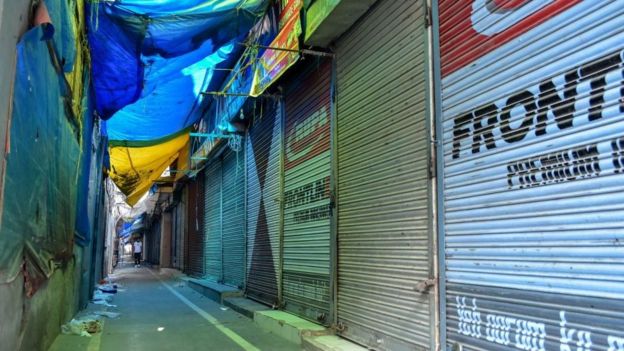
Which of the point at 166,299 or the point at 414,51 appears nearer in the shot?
the point at 414,51

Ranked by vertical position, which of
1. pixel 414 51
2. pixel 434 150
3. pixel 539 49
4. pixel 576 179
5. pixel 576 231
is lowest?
pixel 576 231

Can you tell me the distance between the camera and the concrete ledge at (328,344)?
21.0ft

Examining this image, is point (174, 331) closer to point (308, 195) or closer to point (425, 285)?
point (308, 195)

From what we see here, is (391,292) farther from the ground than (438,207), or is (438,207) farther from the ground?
(438,207)

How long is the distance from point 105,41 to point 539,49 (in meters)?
7.28

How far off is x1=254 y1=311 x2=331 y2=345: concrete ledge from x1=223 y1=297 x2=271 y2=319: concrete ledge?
495 mm

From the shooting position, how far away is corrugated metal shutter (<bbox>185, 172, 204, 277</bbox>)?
20081 mm

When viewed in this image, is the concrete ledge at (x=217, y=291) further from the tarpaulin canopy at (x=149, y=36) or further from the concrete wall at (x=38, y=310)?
the tarpaulin canopy at (x=149, y=36)

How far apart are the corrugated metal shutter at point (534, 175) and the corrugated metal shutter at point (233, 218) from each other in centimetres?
922

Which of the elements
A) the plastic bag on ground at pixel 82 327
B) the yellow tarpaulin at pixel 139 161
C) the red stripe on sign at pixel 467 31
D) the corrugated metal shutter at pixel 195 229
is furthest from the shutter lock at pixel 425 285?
the corrugated metal shutter at pixel 195 229

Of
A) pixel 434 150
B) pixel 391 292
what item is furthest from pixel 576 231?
pixel 391 292

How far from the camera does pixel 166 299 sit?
1501 cm

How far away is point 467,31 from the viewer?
15.6 ft

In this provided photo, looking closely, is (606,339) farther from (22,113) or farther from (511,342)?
(22,113)
